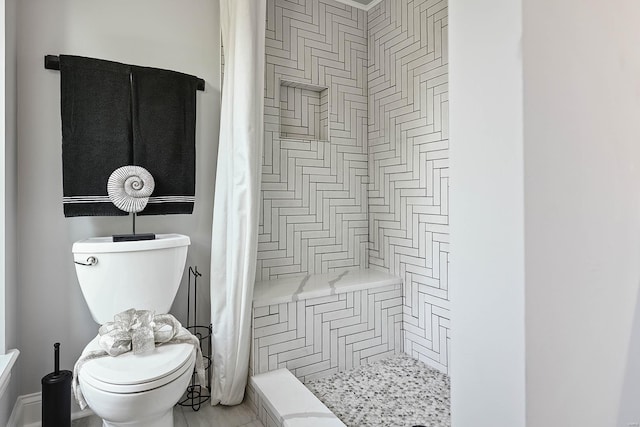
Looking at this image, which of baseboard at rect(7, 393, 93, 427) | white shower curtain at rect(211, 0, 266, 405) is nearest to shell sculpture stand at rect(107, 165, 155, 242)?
white shower curtain at rect(211, 0, 266, 405)

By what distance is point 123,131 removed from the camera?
6.22ft

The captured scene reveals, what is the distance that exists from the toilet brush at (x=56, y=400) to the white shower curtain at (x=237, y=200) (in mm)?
663

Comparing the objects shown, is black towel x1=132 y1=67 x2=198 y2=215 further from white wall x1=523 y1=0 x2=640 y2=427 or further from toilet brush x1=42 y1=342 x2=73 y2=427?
white wall x1=523 y1=0 x2=640 y2=427

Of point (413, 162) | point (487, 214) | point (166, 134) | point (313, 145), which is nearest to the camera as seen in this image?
point (487, 214)

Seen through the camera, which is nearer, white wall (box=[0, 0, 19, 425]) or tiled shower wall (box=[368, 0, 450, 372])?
white wall (box=[0, 0, 19, 425])

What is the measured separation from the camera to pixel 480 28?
0.68 metres

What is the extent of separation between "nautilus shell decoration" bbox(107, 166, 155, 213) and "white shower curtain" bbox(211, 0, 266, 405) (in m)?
0.36

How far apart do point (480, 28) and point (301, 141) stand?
6.35ft

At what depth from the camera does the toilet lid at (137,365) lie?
135 centimetres

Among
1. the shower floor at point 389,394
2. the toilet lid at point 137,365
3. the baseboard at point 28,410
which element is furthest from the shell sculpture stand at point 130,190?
the shower floor at point 389,394

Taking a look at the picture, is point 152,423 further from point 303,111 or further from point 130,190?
point 303,111

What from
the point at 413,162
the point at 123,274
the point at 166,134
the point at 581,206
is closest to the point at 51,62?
the point at 166,134

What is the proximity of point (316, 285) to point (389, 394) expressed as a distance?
2.42ft

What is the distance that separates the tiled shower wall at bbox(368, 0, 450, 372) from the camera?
2225mm
